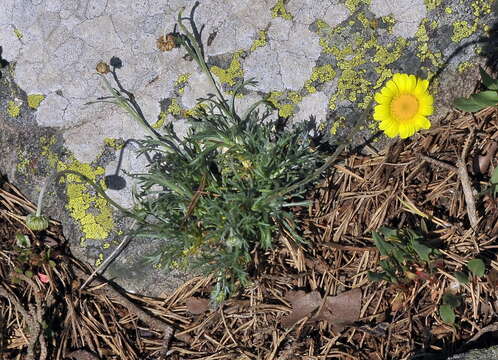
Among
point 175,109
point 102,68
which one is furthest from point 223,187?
point 102,68

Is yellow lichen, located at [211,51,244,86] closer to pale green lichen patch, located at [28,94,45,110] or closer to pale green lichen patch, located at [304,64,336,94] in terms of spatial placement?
pale green lichen patch, located at [304,64,336,94]

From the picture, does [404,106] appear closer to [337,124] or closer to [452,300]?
[337,124]

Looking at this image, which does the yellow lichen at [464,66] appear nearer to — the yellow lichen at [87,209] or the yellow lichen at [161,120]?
the yellow lichen at [161,120]

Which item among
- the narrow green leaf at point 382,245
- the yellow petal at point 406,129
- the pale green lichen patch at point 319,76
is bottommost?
the narrow green leaf at point 382,245

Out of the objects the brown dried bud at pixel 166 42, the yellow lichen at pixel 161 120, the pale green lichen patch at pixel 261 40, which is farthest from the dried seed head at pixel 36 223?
the pale green lichen patch at pixel 261 40

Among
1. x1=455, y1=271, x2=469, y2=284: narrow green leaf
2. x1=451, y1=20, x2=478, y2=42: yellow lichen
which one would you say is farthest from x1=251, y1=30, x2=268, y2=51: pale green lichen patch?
x1=455, y1=271, x2=469, y2=284: narrow green leaf

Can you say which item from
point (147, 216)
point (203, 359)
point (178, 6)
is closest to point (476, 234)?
point (203, 359)
